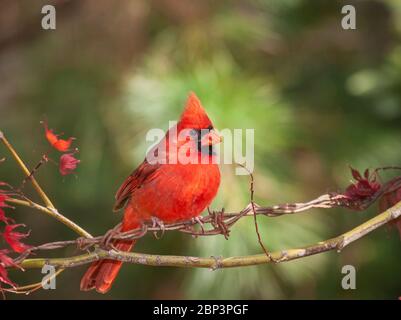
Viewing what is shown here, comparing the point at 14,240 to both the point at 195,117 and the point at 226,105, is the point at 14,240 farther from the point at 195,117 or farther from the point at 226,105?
the point at 226,105

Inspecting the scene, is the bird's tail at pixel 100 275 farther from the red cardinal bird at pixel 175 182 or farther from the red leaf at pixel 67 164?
the red leaf at pixel 67 164

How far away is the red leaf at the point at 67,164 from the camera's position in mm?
787

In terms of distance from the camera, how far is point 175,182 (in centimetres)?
98

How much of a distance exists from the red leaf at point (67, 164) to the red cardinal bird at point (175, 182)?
0.46ft

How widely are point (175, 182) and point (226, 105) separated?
3.33ft

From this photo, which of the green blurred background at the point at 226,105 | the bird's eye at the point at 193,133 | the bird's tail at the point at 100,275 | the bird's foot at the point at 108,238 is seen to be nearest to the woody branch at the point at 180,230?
the bird's foot at the point at 108,238

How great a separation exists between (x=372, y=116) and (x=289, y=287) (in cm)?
84

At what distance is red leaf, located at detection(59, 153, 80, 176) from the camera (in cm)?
79

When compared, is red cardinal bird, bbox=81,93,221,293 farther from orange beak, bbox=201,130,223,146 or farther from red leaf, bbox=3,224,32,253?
red leaf, bbox=3,224,32,253

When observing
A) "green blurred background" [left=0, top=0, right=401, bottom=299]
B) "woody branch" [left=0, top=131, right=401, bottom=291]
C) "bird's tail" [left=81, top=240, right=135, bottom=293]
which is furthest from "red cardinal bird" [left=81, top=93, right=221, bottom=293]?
"green blurred background" [left=0, top=0, right=401, bottom=299]

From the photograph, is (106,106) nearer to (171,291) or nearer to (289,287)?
(171,291)

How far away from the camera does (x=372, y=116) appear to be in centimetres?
296

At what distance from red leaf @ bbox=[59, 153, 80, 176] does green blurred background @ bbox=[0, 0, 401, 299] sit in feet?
3.87

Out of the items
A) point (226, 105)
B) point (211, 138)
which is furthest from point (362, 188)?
point (226, 105)
